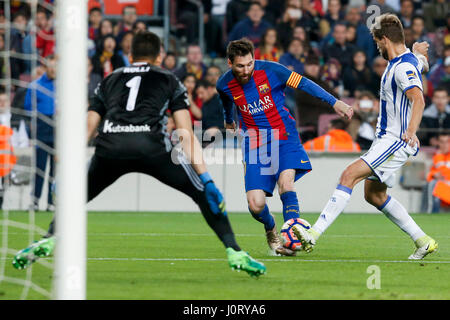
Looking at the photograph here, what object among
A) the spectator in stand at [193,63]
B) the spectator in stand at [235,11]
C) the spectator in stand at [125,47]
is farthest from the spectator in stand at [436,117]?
the spectator in stand at [125,47]

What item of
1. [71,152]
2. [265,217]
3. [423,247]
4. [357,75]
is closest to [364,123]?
[357,75]

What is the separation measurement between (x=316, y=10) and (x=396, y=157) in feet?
39.9

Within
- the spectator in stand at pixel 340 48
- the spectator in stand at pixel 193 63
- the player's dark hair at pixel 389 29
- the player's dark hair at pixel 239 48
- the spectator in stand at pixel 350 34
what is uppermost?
the spectator in stand at pixel 350 34

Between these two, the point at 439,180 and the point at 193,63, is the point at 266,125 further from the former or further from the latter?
the point at 193,63

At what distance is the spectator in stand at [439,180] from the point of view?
15.9 meters

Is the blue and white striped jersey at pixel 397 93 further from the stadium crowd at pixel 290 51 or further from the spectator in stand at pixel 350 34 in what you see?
the spectator in stand at pixel 350 34

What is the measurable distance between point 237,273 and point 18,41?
12.0 meters

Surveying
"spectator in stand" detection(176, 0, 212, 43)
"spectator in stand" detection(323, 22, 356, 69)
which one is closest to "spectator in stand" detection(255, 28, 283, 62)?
"spectator in stand" detection(323, 22, 356, 69)

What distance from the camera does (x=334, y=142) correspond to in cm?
1622

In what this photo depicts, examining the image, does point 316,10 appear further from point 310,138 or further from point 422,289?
point 422,289

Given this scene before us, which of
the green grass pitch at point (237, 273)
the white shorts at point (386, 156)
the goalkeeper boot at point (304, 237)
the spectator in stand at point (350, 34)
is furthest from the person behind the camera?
the spectator in stand at point (350, 34)

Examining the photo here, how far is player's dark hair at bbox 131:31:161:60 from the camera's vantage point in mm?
7254

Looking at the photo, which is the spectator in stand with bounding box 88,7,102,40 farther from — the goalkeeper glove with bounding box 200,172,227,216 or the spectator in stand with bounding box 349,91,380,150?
the goalkeeper glove with bounding box 200,172,227,216

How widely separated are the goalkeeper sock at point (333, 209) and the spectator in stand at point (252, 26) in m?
10.7
